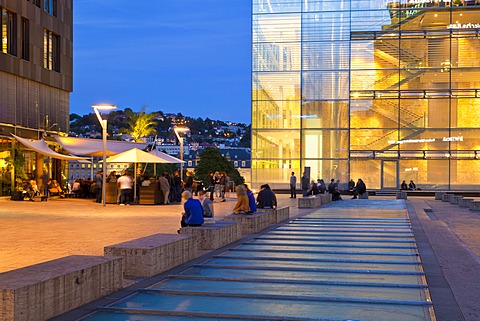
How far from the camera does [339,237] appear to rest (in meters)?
16.0

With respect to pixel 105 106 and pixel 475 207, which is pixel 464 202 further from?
pixel 105 106

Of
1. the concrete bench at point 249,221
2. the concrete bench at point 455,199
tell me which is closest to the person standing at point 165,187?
the concrete bench at point 249,221

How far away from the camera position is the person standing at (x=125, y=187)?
1145 inches

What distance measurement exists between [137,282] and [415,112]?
42886 mm

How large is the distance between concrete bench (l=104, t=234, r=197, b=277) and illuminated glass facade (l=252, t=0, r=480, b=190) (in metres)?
38.9

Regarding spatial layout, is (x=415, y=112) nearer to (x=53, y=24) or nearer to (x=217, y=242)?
(x=53, y=24)

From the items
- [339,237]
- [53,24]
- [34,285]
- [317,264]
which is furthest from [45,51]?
[34,285]

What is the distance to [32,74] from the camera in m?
37.7

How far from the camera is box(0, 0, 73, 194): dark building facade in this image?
3522cm

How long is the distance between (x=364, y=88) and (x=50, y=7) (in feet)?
73.7

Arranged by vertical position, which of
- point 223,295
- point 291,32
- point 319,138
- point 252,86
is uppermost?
point 291,32

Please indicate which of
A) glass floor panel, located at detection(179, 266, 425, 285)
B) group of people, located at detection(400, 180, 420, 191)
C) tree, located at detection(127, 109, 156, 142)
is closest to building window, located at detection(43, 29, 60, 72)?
group of people, located at detection(400, 180, 420, 191)

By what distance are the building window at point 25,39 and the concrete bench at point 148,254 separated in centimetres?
2931

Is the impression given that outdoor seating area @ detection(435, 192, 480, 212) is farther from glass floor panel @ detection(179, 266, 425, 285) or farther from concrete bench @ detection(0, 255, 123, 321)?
concrete bench @ detection(0, 255, 123, 321)
